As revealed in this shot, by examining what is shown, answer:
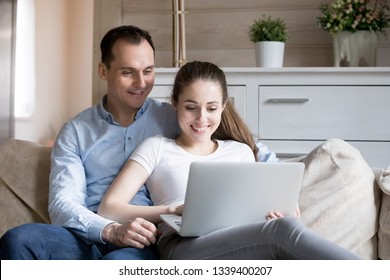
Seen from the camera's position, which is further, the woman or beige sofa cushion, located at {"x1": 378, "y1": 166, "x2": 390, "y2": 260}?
beige sofa cushion, located at {"x1": 378, "y1": 166, "x2": 390, "y2": 260}

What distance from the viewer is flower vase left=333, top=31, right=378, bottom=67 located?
288cm

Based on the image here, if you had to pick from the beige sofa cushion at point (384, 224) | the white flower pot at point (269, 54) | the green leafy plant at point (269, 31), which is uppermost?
the green leafy plant at point (269, 31)

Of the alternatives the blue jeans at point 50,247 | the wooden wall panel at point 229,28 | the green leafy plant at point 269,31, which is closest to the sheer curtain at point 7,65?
the wooden wall panel at point 229,28

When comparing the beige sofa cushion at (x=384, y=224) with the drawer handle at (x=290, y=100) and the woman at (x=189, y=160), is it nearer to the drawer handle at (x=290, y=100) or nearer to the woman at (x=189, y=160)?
the woman at (x=189, y=160)

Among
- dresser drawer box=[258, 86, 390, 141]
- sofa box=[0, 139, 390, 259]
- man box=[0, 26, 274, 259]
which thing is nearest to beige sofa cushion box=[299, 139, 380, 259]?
sofa box=[0, 139, 390, 259]

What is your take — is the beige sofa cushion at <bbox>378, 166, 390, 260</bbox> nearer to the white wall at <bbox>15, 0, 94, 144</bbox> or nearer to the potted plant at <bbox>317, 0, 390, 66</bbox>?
the potted plant at <bbox>317, 0, 390, 66</bbox>

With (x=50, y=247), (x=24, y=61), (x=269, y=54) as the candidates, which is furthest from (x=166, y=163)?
(x=24, y=61)

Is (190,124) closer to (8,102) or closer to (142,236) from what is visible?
(142,236)

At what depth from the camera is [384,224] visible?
5.83 feet

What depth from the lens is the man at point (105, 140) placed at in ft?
5.42

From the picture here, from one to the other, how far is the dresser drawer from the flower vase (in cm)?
24

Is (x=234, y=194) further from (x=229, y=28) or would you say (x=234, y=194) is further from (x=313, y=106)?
(x=229, y=28)

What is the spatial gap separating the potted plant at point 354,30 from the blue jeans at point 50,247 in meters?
1.65

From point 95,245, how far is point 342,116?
142cm
